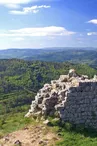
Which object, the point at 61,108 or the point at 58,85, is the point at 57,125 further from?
the point at 58,85

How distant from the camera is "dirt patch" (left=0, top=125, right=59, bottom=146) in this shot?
666 inches

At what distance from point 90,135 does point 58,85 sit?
4.83 metres

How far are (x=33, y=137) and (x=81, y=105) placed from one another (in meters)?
3.66

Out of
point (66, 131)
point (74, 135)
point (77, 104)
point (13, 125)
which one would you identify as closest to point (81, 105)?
point (77, 104)

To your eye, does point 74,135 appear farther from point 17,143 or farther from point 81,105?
point 17,143

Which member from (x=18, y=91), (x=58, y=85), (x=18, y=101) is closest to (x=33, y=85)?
(x=18, y=91)

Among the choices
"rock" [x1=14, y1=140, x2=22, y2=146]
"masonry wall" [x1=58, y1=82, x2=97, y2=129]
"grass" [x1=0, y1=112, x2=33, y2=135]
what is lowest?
"rock" [x1=14, y1=140, x2=22, y2=146]

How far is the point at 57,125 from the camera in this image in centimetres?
1847

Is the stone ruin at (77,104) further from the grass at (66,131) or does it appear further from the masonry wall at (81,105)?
the grass at (66,131)

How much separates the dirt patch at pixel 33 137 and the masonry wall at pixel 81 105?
1.56m

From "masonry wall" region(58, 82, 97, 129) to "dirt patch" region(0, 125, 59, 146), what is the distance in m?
1.56

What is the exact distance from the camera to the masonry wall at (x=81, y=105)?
61.1 ft

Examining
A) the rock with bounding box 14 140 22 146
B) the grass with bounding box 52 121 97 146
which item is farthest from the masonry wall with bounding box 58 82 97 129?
the rock with bounding box 14 140 22 146

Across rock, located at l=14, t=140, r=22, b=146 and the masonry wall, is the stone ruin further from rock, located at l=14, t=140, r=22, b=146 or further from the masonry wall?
rock, located at l=14, t=140, r=22, b=146
